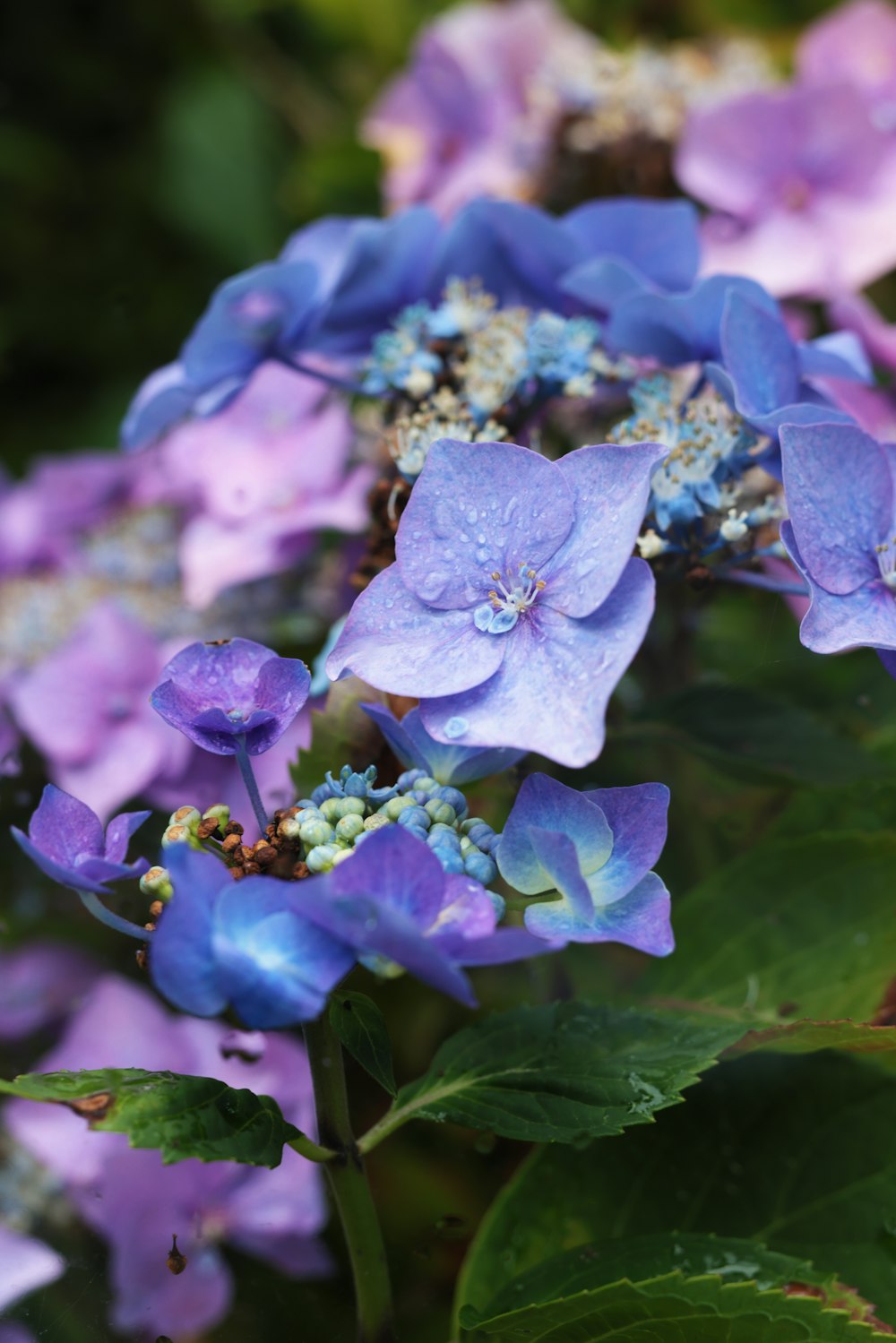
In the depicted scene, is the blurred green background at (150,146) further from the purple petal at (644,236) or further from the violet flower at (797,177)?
the purple petal at (644,236)

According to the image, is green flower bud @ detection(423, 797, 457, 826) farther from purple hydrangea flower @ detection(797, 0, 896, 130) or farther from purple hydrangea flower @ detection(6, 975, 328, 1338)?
purple hydrangea flower @ detection(797, 0, 896, 130)

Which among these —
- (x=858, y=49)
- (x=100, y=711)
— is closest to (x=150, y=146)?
(x=858, y=49)

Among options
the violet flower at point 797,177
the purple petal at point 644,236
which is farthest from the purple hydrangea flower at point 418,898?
the violet flower at point 797,177

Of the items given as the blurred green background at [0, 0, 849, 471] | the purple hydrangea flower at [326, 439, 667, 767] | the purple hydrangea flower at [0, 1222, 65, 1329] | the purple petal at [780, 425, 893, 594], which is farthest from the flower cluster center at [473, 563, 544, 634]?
the blurred green background at [0, 0, 849, 471]

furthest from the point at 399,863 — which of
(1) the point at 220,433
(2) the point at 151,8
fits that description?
(2) the point at 151,8

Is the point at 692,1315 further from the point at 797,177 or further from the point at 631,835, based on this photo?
the point at 797,177

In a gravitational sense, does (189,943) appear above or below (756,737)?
above

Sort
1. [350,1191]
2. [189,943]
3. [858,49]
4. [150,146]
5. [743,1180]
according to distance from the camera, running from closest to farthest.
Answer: [189,943], [350,1191], [743,1180], [858,49], [150,146]
